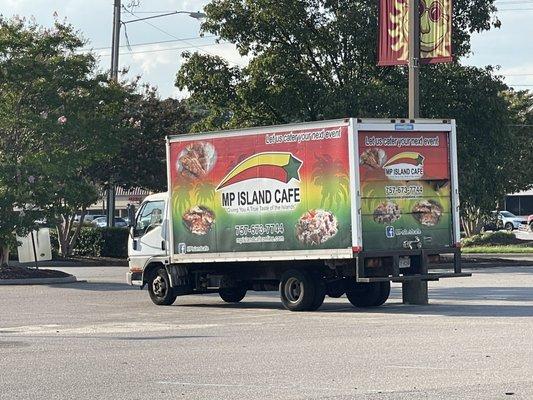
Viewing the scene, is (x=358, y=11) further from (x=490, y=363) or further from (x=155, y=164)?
(x=490, y=363)

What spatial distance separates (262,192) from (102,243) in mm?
25671

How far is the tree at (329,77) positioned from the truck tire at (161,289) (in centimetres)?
1497

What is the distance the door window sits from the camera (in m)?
24.4

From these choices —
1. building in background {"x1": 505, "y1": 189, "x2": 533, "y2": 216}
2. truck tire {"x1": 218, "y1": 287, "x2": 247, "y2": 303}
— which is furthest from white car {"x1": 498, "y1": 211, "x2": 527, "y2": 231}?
truck tire {"x1": 218, "y1": 287, "x2": 247, "y2": 303}

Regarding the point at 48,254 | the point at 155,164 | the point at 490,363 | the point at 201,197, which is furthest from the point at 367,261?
the point at 155,164

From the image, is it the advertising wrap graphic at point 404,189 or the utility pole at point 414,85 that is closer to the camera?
the advertising wrap graphic at point 404,189

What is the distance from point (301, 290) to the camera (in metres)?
21.3

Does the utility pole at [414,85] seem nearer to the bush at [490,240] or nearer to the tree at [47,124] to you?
the tree at [47,124]

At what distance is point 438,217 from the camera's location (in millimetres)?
21828

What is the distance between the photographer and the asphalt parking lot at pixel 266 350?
1134 centimetres

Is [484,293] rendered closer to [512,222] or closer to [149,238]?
[149,238]

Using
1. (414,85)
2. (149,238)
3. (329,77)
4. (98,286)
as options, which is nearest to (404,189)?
(414,85)

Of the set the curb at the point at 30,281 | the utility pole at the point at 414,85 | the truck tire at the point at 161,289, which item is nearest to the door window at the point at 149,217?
the truck tire at the point at 161,289

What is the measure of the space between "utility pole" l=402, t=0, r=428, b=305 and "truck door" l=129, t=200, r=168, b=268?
4.91 meters
